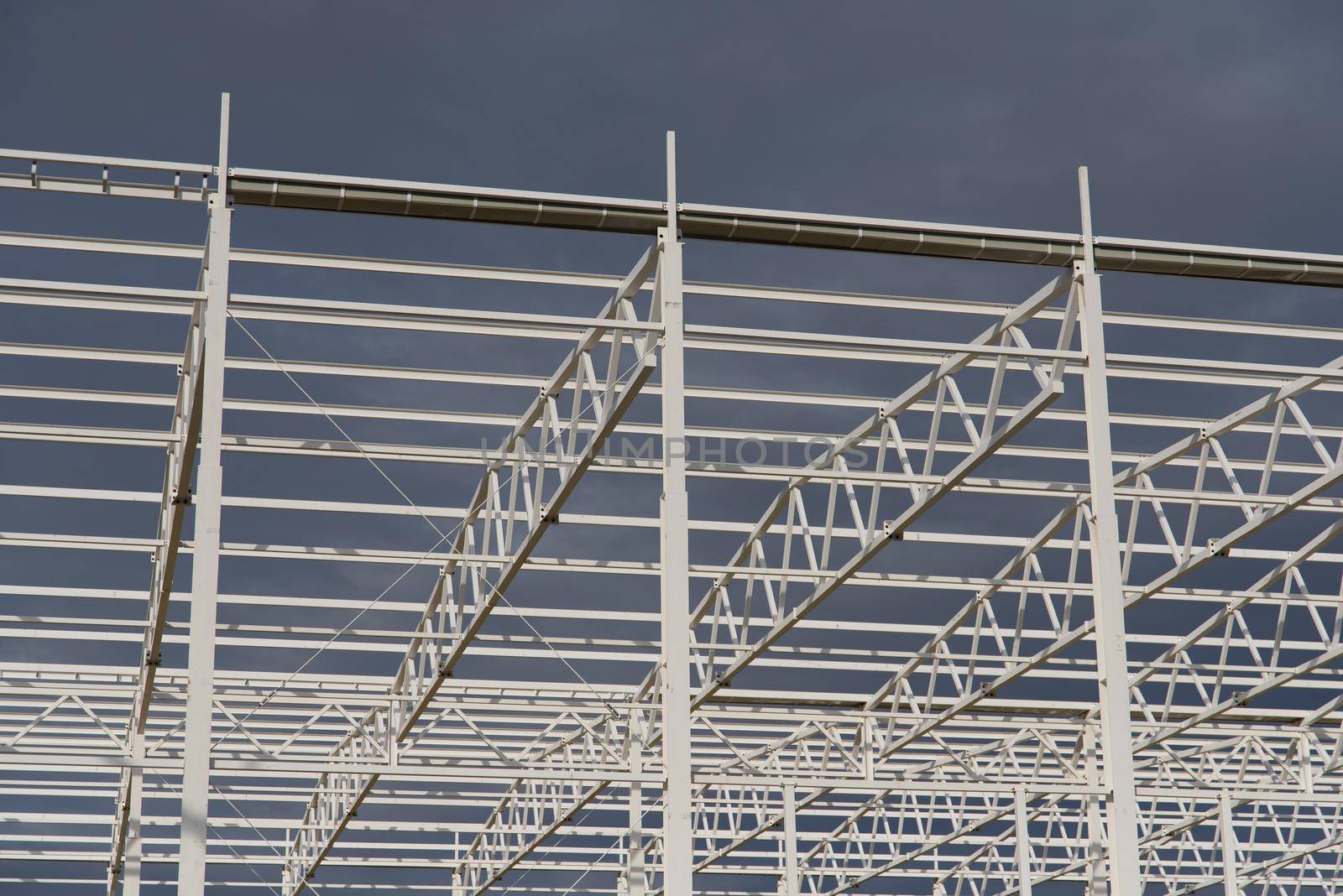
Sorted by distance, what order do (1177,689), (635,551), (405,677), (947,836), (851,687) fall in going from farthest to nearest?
(851,687) < (635,551) < (1177,689) < (947,836) < (405,677)

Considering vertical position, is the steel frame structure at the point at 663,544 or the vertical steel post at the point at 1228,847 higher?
the steel frame structure at the point at 663,544

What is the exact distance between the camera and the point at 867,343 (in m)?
18.0

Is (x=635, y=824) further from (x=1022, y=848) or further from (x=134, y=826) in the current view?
(x=1022, y=848)

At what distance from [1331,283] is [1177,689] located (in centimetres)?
2811

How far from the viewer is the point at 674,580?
16859 millimetres

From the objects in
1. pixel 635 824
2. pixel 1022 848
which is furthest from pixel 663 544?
pixel 1022 848

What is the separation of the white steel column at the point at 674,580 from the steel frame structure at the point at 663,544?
0.04 metres

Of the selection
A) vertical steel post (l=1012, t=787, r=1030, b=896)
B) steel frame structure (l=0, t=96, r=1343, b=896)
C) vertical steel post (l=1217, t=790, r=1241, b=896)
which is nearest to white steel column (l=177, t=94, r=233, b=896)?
steel frame structure (l=0, t=96, r=1343, b=896)

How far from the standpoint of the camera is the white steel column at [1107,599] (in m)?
17.4

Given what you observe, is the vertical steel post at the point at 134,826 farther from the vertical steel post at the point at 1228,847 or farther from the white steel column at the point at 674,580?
the vertical steel post at the point at 1228,847

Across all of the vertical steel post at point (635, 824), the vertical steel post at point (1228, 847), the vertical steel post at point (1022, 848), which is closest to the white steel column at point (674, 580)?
the vertical steel post at point (635, 824)

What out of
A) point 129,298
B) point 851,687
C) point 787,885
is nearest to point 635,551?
point 851,687

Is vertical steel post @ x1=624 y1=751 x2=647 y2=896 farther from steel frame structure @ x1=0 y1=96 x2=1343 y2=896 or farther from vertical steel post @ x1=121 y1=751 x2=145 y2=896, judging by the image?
vertical steel post @ x1=121 y1=751 x2=145 y2=896

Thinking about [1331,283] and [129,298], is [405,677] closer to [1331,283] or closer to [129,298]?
[129,298]
